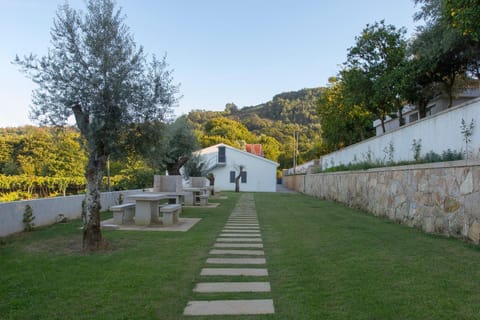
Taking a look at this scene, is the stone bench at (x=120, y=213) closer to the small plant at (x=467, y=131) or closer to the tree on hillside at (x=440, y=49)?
the small plant at (x=467, y=131)

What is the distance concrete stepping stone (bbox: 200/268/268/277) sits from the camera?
4.59m

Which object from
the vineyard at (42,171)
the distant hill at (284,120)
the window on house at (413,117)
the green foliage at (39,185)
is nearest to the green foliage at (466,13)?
the vineyard at (42,171)

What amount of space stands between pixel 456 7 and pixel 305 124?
212 ft

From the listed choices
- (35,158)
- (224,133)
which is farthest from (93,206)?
(224,133)

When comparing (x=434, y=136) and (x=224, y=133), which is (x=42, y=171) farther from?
(x=434, y=136)

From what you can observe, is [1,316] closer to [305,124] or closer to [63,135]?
[63,135]

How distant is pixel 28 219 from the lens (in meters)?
7.85

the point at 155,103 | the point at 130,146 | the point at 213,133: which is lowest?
the point at 130,146

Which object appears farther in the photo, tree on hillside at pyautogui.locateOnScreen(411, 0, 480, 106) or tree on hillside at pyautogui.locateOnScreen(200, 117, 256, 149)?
tree on hillside at pyautogui.locateOnScreen(200, 117, 256, 149)

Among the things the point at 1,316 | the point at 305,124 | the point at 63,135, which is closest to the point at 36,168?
the point at 63,135

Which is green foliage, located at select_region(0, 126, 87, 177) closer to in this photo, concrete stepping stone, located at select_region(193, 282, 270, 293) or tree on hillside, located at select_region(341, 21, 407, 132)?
tree on hillside, located at select_region(341, 21, 407, 132)

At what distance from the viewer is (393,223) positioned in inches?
360

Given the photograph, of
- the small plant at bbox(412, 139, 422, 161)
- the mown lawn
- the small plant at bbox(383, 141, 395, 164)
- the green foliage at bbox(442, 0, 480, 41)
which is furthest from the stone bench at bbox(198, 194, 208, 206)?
the green foliage at bbox(442, 0, 480, 41)

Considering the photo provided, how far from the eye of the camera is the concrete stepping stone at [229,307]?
328 cm
